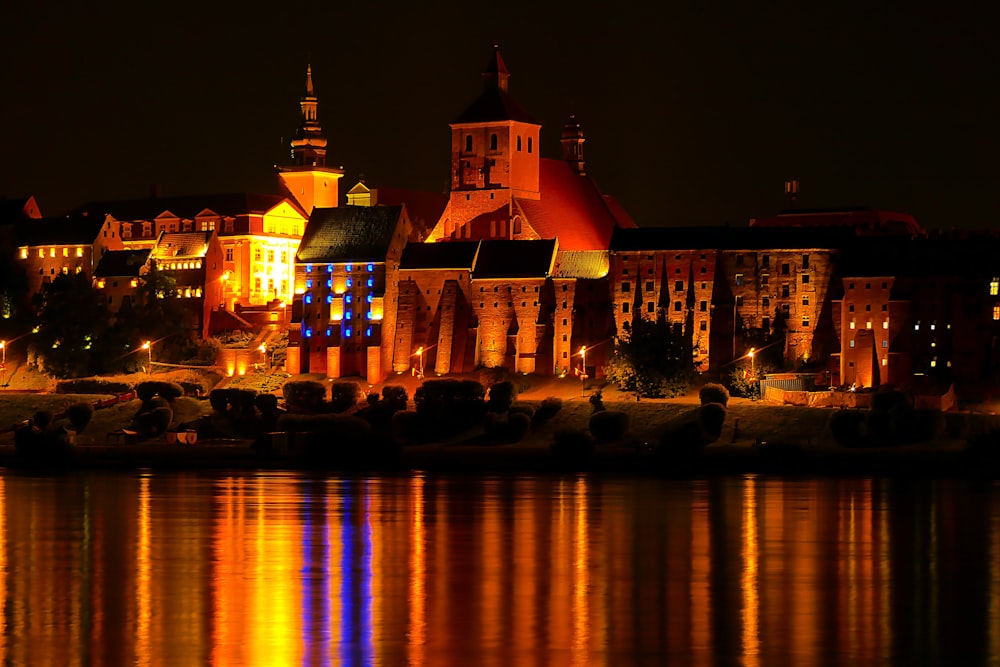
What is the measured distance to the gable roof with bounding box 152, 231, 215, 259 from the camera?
423 feet

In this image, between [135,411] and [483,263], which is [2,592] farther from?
[483,263]

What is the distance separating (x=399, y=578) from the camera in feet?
148

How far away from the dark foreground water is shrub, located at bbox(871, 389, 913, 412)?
1545 centimetres

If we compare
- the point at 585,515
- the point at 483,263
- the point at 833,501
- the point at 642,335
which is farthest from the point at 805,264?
the point at 585,515

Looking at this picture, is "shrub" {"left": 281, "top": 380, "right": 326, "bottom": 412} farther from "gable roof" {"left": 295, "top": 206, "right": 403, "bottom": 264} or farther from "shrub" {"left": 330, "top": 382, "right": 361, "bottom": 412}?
"gable roof" {"left": 295, "top": 206, "right": 403, "bottom": 264}

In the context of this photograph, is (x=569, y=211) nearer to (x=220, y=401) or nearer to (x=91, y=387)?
(x=91, y=387)

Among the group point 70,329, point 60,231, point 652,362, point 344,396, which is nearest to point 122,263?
point 60,231

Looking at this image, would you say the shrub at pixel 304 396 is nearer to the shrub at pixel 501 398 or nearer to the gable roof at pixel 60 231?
the shrub at pixel 501 398

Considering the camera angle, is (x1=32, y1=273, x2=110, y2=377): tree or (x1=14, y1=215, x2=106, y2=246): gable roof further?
(x1=14, y1=215, x2=106, y2=246): gable roof

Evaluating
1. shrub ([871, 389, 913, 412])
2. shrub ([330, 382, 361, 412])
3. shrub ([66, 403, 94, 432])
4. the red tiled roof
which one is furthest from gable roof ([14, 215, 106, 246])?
shrub ([871, 389, 913, 412])

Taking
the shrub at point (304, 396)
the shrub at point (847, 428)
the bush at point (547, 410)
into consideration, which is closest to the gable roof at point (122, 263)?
the shrub at point (304, 396)

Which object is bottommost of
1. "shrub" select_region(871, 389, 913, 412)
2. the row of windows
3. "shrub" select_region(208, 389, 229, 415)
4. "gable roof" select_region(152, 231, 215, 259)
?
"shrub" select_region(208, 389, 229, 415)

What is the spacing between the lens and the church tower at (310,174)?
6014 inches

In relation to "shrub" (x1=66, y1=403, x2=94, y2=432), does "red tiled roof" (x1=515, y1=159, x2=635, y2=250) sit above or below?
above
